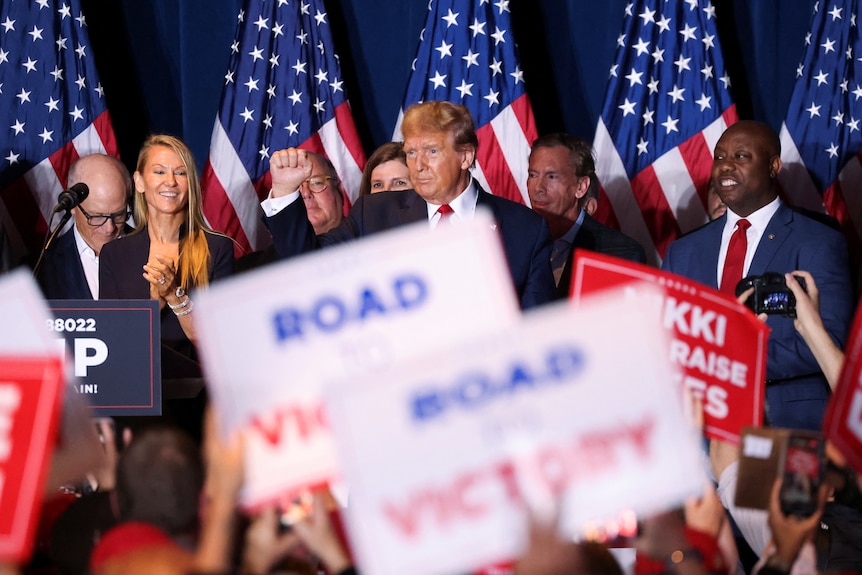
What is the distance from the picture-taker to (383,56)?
6.68 metres

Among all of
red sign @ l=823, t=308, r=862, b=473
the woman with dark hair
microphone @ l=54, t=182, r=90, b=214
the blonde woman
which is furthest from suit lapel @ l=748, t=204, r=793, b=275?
microphone @ l=54, t=182, r=90, b=214

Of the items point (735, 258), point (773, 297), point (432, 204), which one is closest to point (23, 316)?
point (432, 204)

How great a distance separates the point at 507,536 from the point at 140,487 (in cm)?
72

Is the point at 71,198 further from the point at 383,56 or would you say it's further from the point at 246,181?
the point at 383,56

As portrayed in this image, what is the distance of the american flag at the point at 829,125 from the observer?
6.06m

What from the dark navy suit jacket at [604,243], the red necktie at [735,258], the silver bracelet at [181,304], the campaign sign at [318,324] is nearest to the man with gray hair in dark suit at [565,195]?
the dark navy suit jacket at [604,243]

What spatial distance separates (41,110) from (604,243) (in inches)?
116

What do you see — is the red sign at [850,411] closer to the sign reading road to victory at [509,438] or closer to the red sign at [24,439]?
the sign reading road to victory at [509,438]

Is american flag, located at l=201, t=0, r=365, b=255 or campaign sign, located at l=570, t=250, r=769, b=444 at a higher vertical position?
american flag, located at l=201, t=0, r=365, b=255

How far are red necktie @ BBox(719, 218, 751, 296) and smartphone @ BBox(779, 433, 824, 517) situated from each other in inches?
90.6

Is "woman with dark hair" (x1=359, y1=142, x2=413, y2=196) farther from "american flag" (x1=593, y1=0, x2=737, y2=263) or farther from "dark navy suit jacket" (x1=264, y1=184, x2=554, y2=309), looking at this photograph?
"american flag" (x1=593, y1=0, x2=737, y2=263)

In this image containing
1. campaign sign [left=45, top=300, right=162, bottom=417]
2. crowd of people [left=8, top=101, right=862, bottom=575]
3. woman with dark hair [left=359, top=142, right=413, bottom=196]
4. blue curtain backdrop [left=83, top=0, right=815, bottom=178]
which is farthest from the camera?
blue curtain backdrop [left=83, top=0, right=815, bottom=178]

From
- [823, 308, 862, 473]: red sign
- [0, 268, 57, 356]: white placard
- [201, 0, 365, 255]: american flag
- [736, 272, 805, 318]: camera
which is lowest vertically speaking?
[823, 308, 862, 473]: red sign

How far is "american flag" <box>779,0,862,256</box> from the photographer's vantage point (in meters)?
6.06
